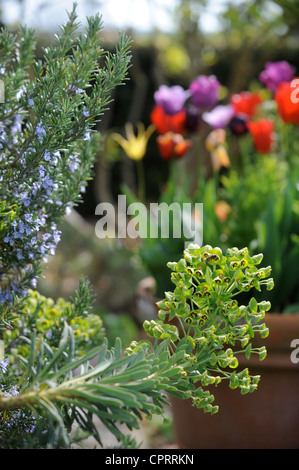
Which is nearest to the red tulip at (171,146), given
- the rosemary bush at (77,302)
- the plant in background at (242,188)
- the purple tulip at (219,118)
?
the plant in background at (242,188)

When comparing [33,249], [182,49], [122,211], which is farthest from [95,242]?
[33,249]

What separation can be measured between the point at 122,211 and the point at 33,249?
349 cm

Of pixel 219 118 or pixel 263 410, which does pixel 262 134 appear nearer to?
pixel 219 118

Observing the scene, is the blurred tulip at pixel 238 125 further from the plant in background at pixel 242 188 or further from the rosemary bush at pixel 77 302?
the rosemary bush at pixel 77 302

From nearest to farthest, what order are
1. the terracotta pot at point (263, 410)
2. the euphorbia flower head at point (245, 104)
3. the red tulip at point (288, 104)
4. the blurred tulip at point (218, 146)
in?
the terracotta pot at point (263, 410)
the red tulip at point (288, 104)
the blurred tulip at point (218, 146)
the euphorbia flower head at point (245, 104)

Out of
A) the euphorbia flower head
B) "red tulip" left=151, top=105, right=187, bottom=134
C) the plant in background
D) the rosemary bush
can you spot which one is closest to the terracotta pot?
the plant in background

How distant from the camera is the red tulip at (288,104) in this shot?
5.68 feet

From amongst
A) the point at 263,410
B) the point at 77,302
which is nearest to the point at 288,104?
the point at 263,410

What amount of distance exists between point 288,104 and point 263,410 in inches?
36.7

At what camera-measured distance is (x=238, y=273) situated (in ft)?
1.97

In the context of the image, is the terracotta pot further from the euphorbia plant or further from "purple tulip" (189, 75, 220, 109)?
"purple tulip" (189, 75, 220, 109)

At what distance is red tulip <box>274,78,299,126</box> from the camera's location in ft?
5.68

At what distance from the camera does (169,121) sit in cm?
183

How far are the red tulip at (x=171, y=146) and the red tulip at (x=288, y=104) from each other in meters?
0.32
